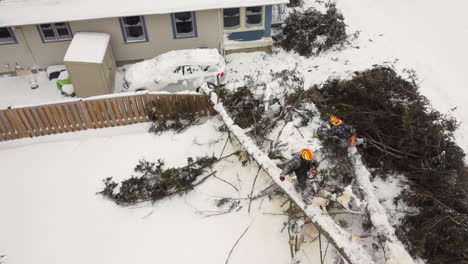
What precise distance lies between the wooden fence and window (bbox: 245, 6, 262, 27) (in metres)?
5.36

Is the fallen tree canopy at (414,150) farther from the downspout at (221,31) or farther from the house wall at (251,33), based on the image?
the downspout at (221,31)

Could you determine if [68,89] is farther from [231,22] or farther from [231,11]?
[231,11]

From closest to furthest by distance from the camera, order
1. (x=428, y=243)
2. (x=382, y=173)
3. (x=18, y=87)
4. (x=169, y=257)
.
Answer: (x=428, y=243) < (x=169, y=257) < (x=382, y=173) < (x=18, y=87)

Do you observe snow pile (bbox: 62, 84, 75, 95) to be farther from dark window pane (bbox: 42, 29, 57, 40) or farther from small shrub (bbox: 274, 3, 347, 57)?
small shrub (bbox: 274, 3, 347, 57)

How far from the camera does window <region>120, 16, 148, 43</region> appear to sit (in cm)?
1176

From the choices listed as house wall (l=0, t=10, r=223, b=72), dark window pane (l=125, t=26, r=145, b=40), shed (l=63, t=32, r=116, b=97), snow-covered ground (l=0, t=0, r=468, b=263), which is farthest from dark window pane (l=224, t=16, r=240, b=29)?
shed (l=63, t=32, r=116, b=97)

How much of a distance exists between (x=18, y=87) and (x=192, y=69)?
269 inches

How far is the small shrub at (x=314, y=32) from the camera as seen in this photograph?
12.0 meters

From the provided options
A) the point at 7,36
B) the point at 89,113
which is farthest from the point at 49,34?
the point at 89,113

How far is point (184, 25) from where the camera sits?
12.2 m

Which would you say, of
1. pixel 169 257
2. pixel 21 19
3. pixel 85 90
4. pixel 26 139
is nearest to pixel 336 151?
pixel 169 257

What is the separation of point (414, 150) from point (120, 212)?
631cm

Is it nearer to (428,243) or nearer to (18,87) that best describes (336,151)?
(428,243)

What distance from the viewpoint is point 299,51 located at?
40.6 ft
